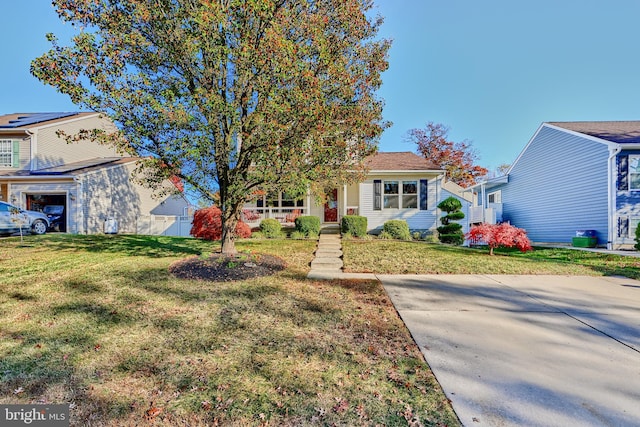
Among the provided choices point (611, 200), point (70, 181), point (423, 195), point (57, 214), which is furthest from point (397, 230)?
point (57, 214)

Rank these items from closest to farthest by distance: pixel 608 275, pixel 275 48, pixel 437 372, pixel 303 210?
1. pixel 437 372
2. pixel 275 48
3. pixel 608 275
4. pixel 303 210

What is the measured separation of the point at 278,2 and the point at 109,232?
14.4 m

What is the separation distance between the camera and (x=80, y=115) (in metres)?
16.6

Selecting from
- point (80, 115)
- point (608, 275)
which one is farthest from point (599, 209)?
point (80, 115)

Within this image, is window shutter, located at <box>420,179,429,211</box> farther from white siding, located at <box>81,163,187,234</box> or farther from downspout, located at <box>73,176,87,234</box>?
downspout, located at <box>73,176,87,234</box>

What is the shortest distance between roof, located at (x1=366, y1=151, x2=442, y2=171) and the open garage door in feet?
51.7

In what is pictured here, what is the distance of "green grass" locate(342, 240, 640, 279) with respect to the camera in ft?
22.9

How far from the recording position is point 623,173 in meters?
10.9

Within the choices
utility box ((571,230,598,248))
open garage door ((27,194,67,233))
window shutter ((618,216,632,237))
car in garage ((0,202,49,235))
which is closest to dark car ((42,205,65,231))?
open garage door ((27,194,67,233))

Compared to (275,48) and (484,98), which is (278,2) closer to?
(275,48)

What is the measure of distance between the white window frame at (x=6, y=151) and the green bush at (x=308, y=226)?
15.2m

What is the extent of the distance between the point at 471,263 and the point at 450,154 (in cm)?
2316

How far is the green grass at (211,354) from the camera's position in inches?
82.9

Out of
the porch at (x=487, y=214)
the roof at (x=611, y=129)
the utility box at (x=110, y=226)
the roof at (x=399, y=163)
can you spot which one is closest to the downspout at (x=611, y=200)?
the roof at (x=611, y=129)
